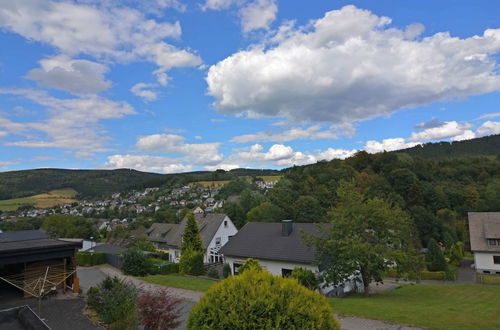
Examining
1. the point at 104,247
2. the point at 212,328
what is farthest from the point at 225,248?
the point at 212,328

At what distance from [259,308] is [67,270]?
43.5ft

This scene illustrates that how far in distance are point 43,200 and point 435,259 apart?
12030cm

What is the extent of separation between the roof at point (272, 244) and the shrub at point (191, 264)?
2203mm

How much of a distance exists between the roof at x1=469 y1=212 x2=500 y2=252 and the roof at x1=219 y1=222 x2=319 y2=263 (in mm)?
19524

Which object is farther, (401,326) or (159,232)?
Result: (159,232)

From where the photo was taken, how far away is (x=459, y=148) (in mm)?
104875

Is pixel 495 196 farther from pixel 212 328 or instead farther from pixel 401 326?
pixel 212 328

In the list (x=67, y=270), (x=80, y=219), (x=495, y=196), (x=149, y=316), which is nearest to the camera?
(x=149, y=316)

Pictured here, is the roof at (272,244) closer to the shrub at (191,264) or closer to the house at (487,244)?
the shrub at (191,264)

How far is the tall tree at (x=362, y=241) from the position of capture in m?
14.7

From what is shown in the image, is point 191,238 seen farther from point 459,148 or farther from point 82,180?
point 82,180

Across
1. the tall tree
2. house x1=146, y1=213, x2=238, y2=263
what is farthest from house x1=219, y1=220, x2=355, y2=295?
house x1=146, y1=213, x2=238, y2=263

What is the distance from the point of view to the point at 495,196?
1646 inches

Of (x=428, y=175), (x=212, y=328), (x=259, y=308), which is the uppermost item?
(x=428, y=175)
